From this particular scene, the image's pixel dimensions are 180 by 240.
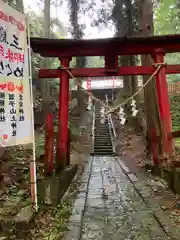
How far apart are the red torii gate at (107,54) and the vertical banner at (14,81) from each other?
3.18 m

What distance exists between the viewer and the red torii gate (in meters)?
8.47

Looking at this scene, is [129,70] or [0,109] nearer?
[0,109]

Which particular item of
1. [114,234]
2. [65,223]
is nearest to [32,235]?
[65,223]

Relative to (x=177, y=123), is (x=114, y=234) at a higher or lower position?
lower

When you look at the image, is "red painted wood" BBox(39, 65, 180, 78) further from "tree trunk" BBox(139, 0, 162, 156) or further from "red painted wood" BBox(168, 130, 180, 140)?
"red painted wood" BBox(168, 130, 180, 140)

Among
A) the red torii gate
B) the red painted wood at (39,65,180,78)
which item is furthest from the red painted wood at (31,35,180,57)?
the red painted wood at (39,65,180,78)

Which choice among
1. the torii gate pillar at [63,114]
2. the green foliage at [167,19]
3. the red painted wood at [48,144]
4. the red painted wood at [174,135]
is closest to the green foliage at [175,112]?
the green foliage at [167,19]

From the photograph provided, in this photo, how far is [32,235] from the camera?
454cm

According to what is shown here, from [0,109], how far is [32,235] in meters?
2.04

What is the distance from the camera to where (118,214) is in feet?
18.2

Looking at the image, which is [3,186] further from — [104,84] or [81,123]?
[104,84]

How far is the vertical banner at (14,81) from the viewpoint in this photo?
4.77 m

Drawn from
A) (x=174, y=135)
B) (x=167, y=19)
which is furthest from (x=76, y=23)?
(x=174, y=135)

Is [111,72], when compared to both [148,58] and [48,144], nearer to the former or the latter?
[148,58]
